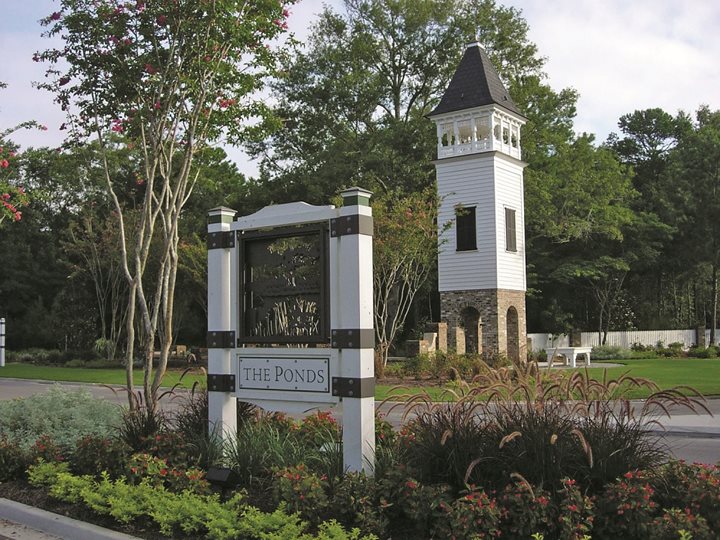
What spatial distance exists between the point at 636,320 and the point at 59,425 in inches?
1681

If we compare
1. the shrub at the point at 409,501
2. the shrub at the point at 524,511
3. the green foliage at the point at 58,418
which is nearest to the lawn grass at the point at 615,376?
the green foliage at the point at 58,418

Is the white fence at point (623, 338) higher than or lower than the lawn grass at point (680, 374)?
higher

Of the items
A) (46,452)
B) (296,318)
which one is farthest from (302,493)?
(46,452)

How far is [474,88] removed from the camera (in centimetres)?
3194

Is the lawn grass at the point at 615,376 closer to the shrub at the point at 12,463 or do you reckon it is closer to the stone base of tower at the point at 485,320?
the stone base of tower at the point at 485,320

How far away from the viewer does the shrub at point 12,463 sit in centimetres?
819

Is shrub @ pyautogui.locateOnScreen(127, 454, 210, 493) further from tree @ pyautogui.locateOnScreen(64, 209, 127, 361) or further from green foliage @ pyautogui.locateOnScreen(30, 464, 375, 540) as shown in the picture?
tree @ pyautogui.locateOnScreen(64, 209, 127, 361)

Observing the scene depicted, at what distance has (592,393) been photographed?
611 cm

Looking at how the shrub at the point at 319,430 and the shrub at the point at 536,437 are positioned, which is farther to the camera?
the shrub at the point at 319,430

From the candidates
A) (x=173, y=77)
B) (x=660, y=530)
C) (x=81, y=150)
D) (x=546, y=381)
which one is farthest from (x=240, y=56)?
(x=660, y=530)

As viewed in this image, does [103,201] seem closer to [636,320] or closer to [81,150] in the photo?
[636,320]

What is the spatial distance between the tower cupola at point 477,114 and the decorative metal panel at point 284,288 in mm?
24048

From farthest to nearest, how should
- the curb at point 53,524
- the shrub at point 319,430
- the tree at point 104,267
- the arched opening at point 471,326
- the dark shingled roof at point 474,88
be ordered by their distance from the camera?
the tree at point 104,267 < the arched opening at point 471,326 < the dark shingled roof at point 474,88 < the shrub at point 319,430 < the curb at point 53,524

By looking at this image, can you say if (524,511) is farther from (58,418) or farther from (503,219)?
(503,219)
